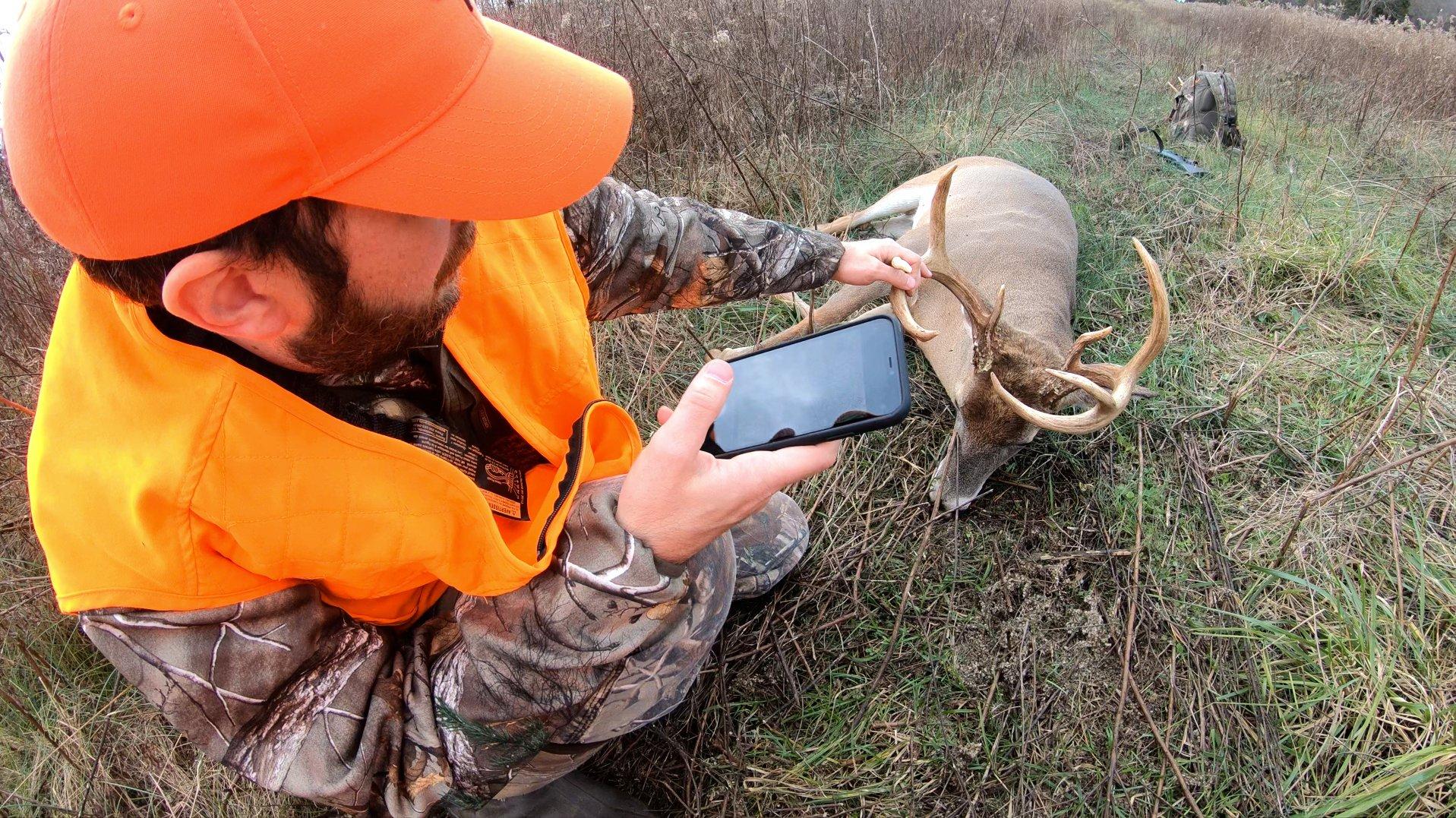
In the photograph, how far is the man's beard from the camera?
50.9 inches

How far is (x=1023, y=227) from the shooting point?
4430mm

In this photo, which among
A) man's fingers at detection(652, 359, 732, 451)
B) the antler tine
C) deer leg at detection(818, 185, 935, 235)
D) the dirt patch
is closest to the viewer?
man's fingers at detection(652, 359, 732, 451)

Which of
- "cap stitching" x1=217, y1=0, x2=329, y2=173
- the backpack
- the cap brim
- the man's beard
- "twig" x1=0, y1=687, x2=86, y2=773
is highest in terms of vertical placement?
"cap stitching" x1=217, y1=0, x2=329, y2=173

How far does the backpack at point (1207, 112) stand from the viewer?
226 inches

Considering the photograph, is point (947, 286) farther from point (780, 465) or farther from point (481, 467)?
point (481, 467)

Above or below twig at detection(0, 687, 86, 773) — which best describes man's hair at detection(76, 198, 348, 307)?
above

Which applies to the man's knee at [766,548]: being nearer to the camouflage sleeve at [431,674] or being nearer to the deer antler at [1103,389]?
the camouflage sleeve at [431,674]

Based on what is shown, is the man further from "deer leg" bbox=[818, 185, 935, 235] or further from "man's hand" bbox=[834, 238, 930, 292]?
"deer leg" bbox=[818, 185, 935, 235]

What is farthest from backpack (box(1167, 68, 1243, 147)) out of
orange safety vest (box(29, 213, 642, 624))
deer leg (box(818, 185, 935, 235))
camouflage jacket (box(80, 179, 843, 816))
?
orange safety vest (box(29, 213, 642, 624))

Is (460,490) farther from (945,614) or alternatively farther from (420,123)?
(945,614)

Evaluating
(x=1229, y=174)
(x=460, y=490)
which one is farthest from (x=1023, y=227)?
(x=460, y=490)

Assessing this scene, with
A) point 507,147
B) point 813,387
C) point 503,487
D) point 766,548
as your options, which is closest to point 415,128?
point 507,147

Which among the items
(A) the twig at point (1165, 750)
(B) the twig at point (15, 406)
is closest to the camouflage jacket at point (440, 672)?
(B) the twig at point (15, 406)

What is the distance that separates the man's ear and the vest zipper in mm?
646
